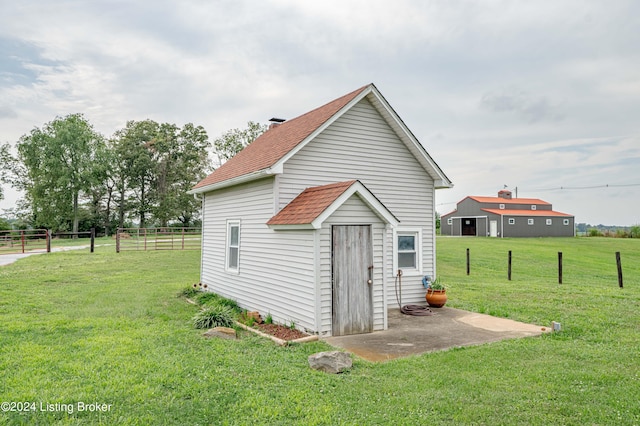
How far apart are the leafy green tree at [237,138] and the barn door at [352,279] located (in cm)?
2735

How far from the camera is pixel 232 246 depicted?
11516 millimetres

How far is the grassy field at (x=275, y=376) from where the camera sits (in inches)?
169

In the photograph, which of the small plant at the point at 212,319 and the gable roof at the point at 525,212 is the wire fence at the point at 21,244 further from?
the gable roof at the point at 525,212

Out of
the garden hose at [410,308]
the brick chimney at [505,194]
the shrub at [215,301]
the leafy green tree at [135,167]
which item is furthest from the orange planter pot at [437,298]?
the brick chimney at [505,194]

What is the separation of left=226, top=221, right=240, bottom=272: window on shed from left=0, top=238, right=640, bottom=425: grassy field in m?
1.69

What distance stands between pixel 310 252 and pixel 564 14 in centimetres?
1145

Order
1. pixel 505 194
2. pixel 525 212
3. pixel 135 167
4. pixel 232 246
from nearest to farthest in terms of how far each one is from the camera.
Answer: pixel 232 246
pixel 135 167
pixel 525 212
pixel 505 194

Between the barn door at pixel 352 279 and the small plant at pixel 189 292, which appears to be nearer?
the barn door at pixel 352 279

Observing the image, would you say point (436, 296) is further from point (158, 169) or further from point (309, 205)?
point (158, 169)

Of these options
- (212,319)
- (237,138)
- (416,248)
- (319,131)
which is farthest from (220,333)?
(237,138)

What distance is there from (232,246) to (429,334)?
613 cm

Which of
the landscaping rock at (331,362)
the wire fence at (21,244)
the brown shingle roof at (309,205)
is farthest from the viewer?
the wire fence at (21,244)

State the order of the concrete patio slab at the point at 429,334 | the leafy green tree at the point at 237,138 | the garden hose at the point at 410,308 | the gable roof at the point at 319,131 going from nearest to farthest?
the concrete patio slab at the point at 429,334
the gable roof at the point at 319,131
the garden hose at the point at 410,308
the leafy green tree at the point at 237,138

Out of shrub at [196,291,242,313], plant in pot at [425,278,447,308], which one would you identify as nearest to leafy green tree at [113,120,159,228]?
shrub at [196,291,242,313]
